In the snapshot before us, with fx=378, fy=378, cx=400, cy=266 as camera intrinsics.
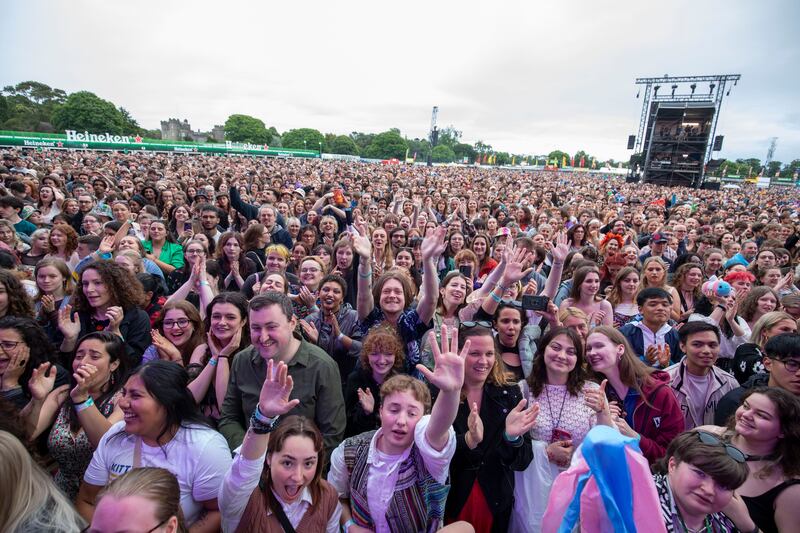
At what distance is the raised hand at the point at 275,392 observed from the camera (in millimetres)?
1646

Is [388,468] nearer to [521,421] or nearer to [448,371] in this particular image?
[448,371]

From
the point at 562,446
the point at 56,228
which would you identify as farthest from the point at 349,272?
the point at 56,228

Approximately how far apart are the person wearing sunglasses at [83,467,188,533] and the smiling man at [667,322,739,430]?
Result: 3160mm

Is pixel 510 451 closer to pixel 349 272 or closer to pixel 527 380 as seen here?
pixel 527 380

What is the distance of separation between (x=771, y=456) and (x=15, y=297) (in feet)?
16.9

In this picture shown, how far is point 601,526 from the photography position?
4.35 feet

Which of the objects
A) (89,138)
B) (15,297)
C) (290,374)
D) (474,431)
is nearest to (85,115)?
(89,138)

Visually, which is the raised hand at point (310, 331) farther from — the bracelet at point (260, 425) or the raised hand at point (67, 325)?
the raised hand at point (67, 325)

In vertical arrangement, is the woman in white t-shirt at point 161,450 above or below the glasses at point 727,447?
below

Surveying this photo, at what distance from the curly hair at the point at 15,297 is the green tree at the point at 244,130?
8751cm

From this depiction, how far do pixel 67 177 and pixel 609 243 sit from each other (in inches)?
619

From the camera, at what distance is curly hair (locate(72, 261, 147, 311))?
324 cm

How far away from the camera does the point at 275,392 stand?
5.52 feet

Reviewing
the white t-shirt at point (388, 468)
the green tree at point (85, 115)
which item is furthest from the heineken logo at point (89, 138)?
the white t-shirt at point (388, 468)
